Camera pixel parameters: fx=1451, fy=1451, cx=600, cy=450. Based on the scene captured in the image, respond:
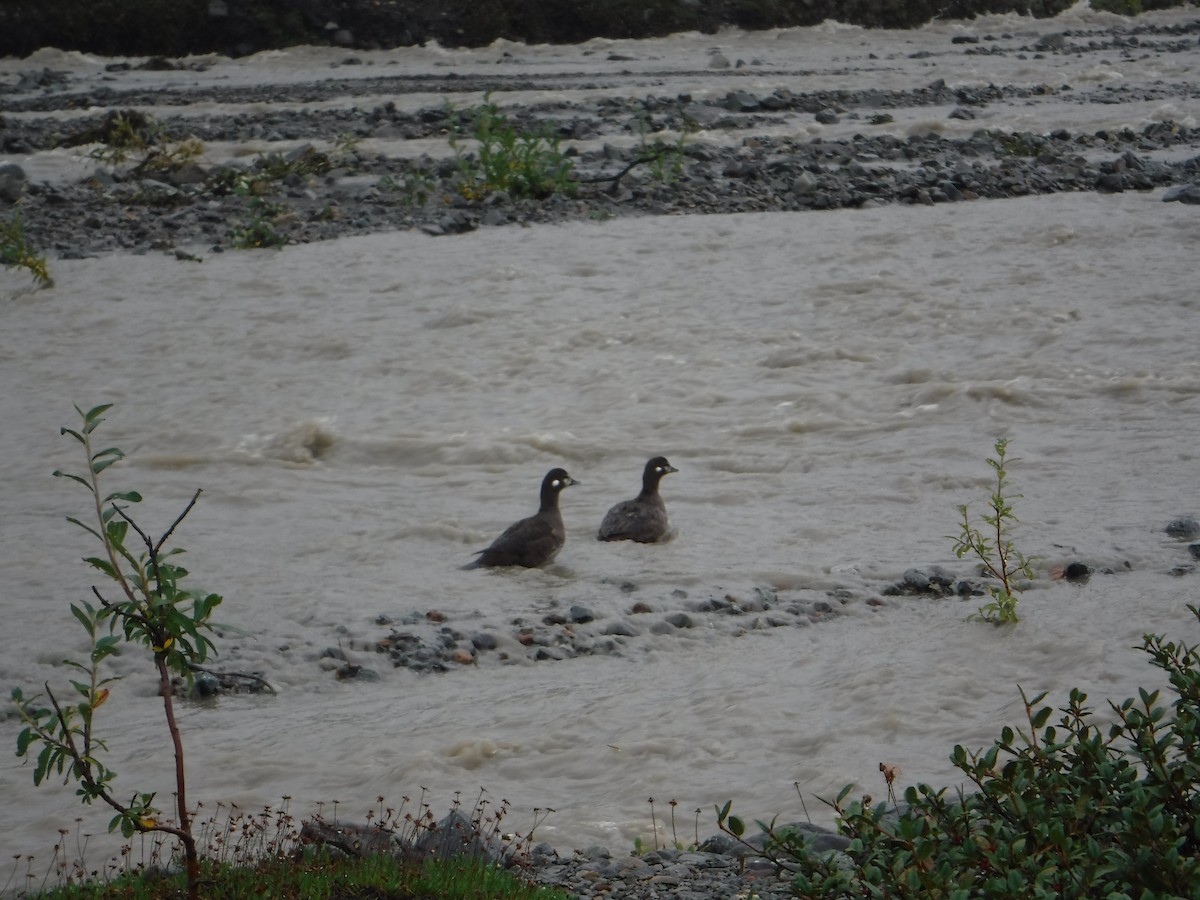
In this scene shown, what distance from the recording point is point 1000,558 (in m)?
6.41

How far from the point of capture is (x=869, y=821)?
120 inches

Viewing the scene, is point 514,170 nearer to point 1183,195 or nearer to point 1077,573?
point 1183,195

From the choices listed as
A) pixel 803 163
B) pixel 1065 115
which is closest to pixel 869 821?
pixel 803 163

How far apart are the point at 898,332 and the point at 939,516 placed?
3.69 meters

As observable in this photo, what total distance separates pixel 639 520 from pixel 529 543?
612 mm

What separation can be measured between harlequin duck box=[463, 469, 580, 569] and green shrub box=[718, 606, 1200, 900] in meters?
3.75

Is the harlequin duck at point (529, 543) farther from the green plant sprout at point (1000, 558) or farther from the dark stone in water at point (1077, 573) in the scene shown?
the dark stone in water at point (1077, 573)

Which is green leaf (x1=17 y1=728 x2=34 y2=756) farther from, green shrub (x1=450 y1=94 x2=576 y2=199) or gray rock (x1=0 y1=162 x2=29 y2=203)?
gray rock (x1=0 y1=162 x2=29 y2=203)

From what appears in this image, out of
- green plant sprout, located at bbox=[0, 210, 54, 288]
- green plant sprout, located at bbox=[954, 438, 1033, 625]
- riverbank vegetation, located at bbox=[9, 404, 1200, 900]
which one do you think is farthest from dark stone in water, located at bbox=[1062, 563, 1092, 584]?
green plant sprout, located at bbox=[0, 210, 54, 288]

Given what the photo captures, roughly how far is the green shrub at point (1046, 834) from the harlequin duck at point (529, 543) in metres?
3.75

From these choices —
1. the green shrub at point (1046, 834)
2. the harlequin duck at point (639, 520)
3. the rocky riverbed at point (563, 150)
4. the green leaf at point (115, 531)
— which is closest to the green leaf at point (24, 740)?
the green leaf at point (115, 531)

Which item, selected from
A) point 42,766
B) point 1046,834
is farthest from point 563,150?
point 1046,834

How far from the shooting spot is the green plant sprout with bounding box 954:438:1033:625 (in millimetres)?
5918

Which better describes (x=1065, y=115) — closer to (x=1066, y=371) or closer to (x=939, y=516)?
(x=1066, y=371)
